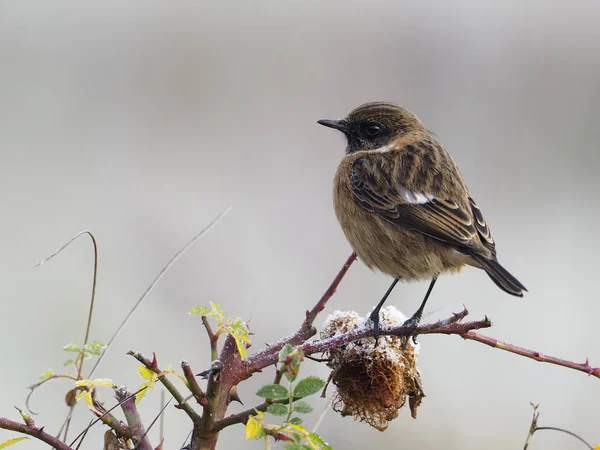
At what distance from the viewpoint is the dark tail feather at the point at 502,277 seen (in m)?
2.83

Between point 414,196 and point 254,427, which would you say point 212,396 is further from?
point 414,196

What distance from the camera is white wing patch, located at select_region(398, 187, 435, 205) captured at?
3539 mm

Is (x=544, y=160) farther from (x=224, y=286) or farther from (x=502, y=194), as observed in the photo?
(x=224, y=286)

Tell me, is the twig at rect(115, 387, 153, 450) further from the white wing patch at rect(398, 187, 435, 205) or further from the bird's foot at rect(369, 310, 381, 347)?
the white wing patch at rect(398, 187, 435, 205)

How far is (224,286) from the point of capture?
657cm

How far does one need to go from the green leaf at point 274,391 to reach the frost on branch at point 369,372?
438mm

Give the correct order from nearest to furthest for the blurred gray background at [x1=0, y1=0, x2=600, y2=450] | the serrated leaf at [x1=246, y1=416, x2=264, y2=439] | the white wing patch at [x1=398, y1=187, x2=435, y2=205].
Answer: the serrated leaf at [x1=246, y1=416, x2=264, y2=439] < the white wing patch at [x1=398, y1=187, x2=435, y2=205] < the blurred gray background at [x1=0, y1=0, x2=600, y2=450]

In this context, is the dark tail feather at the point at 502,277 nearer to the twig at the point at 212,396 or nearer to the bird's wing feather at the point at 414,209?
the bird's wing feather at the point at 414,209

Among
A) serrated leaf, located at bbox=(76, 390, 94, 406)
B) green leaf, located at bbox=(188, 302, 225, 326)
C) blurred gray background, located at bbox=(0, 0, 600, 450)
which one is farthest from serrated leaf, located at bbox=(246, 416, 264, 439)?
blurred gray background, located at bbox=(0, 0, 600, 450)

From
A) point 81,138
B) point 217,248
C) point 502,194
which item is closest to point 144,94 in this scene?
point 81,138

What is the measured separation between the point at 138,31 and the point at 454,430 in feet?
22.8

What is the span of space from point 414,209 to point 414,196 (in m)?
0.11

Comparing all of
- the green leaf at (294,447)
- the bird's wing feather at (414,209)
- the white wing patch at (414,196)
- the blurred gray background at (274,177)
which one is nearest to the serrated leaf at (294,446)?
the green leaf at (294,447)

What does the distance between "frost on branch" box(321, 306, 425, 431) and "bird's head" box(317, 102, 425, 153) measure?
2119mm
